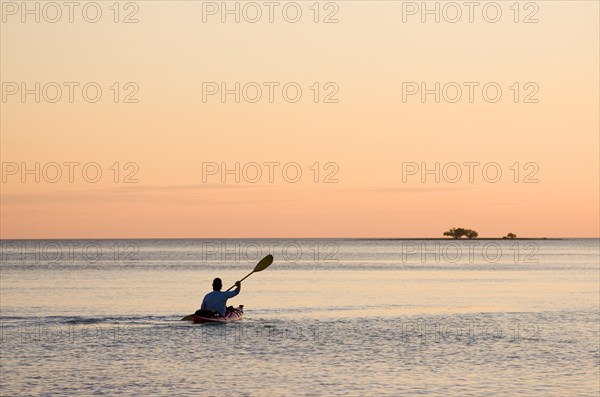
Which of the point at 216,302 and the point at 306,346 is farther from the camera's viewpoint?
the point at 216,302

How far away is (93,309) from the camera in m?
52.5

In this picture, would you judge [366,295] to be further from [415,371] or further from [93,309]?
[415,371]

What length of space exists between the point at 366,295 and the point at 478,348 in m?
31.4

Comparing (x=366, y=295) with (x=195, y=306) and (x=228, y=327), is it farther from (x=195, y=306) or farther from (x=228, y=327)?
(x=228, y=327)

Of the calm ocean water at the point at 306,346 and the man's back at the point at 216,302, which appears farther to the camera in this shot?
the man's back at the point at 216,302

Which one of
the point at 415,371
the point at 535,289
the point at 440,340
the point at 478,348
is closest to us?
the point at 415,371

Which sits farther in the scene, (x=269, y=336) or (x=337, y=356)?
(x=269, y=336)

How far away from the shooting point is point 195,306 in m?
56.8

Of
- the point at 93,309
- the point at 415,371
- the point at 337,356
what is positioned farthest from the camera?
the point at 93,309

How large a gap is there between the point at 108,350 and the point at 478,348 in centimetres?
1298

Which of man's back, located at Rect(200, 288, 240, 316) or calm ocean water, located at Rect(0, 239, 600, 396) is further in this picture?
man's back, located at Rect(200, 288, 240, 316)

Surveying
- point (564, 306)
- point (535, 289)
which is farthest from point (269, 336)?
point (535, 289)

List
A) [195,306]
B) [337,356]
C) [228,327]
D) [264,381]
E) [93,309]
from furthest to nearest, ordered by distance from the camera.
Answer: [195,306] → [93,309] → [228,327] → [337,356] → [264,381]

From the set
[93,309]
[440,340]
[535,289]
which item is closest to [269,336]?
[440,340]
